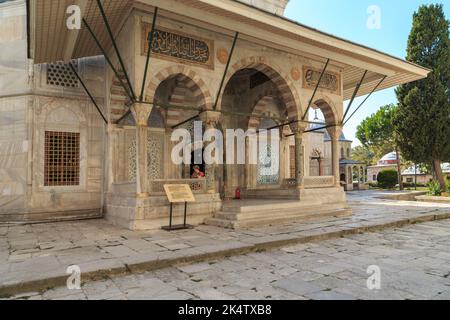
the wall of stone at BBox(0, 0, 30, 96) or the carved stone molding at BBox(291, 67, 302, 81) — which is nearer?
the wall of stone at BBox(0, 0, 30, 96)

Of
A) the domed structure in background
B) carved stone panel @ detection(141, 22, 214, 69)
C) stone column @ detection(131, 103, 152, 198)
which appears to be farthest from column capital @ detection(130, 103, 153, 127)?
the domed structure in background

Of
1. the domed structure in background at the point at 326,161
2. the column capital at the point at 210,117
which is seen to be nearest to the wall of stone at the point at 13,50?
the column capital at the point at 210,117

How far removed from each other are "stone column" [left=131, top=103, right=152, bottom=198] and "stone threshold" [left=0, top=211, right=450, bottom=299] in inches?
100.0

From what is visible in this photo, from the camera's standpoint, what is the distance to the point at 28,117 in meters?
8.48

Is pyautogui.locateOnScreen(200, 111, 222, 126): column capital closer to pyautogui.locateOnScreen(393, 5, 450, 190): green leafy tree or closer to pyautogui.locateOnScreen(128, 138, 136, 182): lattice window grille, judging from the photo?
pyautogui.locateOnScreen(128, 138, 136, 182): lattice window grille

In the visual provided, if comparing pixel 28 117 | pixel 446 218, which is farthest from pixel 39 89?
pixel 446 218

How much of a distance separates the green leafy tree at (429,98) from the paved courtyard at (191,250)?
11.6 metres

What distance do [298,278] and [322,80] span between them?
7.83 meters

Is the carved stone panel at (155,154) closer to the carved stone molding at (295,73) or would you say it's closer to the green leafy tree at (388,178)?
the carved stone molding at (295,73)

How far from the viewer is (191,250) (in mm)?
4773

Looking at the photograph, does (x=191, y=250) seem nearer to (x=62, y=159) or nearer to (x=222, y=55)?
(x=222, y=55)

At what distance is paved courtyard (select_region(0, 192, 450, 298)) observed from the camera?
3.72 metres

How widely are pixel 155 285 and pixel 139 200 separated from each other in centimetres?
343

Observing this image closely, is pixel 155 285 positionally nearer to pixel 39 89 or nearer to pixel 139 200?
pixel 139 200
